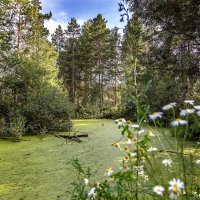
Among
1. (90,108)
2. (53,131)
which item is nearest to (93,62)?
(90,108)

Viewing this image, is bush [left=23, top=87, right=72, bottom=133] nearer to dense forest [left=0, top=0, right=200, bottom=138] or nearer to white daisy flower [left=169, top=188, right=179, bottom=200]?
dense forest [left=0, top=0, right=200, bottom=138]

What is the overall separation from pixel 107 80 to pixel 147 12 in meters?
22.7

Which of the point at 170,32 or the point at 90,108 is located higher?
the point at 170,32

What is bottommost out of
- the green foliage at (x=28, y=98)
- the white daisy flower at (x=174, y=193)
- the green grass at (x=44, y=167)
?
the green grass at (x=44, y=167)

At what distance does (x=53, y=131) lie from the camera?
939 centimetres

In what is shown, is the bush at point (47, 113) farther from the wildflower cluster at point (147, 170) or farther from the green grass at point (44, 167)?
the wildflower cluster at point (147, 170)

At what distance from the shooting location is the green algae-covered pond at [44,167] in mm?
3166

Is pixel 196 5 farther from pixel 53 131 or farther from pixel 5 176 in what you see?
pixel 53 131

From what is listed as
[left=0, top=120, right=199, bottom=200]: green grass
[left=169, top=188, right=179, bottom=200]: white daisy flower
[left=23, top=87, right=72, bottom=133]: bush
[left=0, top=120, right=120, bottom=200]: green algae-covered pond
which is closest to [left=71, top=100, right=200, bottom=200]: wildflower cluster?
[left=169, top=188, right=179, bottom=200]: white daisy flower

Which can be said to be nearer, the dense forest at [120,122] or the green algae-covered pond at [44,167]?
the dense forest at [120,122]

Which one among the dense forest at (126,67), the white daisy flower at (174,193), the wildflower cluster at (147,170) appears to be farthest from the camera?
the dense forest at (126,67)

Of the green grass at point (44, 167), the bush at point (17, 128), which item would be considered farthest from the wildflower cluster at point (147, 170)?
the bush at point (17, 128)

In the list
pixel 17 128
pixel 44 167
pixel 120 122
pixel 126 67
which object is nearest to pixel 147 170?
pixel 120 122

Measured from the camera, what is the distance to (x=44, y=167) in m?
4.38
